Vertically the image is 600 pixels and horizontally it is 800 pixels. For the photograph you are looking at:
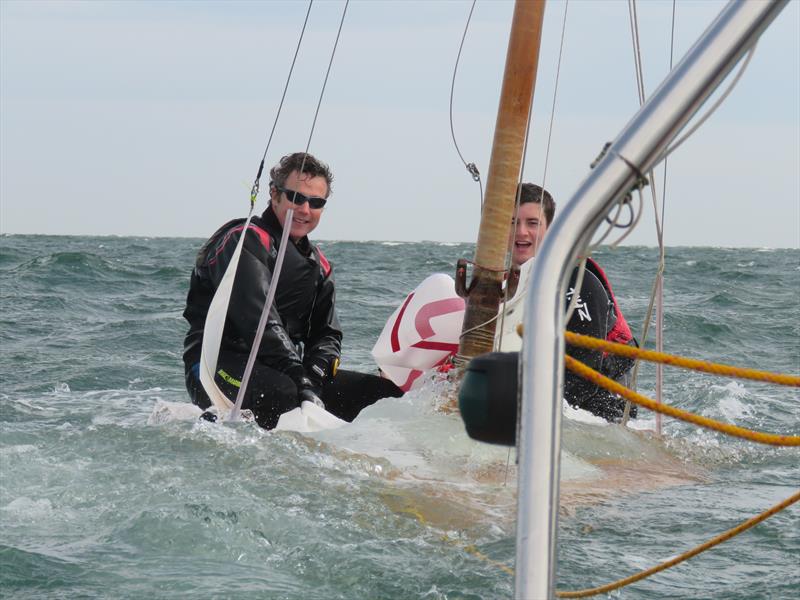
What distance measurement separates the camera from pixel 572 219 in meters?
1.47

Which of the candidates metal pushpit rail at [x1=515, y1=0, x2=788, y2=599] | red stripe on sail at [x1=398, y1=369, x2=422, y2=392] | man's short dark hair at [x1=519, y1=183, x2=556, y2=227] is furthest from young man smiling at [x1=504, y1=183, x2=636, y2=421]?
A: metal pushpit rail at [x1=515, y1=0, x2=788, y2=599]

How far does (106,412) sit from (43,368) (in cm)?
187

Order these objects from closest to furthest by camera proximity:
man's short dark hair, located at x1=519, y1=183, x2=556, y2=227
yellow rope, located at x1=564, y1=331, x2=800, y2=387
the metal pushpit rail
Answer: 1. the metal pushpit rail
2. yellow rope, located at x1=564, y1=331, x2=800, y2=387
3. man's short dark hair, located at x1=519, y1=183, x2=556, y2=227

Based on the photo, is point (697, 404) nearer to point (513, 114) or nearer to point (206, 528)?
point (513, 114)

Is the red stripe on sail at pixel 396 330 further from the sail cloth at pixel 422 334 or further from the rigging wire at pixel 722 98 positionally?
the rigging wire at pixel 722 98

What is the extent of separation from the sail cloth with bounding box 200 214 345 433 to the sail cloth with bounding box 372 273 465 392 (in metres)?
0.59

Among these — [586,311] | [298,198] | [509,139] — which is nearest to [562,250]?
[509,139]

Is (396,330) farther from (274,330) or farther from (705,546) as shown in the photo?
(705,546)

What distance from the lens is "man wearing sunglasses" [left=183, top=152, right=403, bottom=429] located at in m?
5.05

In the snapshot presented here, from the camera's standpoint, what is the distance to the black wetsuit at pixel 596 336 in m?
4.91

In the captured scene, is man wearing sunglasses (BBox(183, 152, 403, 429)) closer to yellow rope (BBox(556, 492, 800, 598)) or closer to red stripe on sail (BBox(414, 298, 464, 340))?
red stripe on sail (BBox(414, 298, 464, 340))

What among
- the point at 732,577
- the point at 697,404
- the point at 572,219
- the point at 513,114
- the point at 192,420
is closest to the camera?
the point at 572,219

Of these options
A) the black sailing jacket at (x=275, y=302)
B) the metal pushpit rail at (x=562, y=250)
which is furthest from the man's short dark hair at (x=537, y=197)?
Result: the metal pushpit rail at (x=562, y=250)

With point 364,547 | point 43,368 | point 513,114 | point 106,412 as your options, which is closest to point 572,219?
point 364,547
